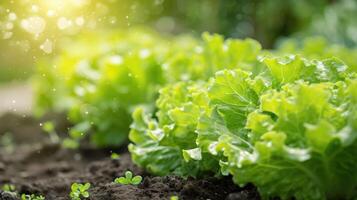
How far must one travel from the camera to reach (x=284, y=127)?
2.75m

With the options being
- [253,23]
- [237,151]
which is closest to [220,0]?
[253,23]

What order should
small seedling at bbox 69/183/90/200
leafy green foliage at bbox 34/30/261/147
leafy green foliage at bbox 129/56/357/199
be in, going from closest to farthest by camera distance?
leafy green foliage at bbox 129/56/357/199
small seedling at bbox 69/183/90/200
leafy green foliage at bbox 34/30/261/147

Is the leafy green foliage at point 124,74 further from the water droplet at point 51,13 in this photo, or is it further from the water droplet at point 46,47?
the water droplet at point 51,13

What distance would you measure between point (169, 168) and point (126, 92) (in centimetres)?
191

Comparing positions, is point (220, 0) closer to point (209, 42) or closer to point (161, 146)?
point (209, 42)

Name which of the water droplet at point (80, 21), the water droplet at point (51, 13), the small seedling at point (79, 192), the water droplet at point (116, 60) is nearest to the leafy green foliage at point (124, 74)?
the water droplet at point (116, 60)

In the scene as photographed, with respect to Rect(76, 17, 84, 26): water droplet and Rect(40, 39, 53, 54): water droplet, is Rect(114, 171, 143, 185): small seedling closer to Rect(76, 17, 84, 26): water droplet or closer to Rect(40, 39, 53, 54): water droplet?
Rect(40, 39, 53, 54): water droplet

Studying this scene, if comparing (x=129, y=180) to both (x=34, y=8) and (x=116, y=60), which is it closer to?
(x=116, y=60)

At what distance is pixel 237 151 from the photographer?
282 centimetres

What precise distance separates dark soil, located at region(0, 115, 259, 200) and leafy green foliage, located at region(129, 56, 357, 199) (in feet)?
0.60

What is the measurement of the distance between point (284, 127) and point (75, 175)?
228 cm

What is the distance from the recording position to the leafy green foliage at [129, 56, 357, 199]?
8.75ft

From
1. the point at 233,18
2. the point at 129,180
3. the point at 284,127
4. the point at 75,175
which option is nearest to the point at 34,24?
the point at 75,175

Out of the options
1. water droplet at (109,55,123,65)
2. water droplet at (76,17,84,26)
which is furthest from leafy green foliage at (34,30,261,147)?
water droplet at (76,17,84,26)
